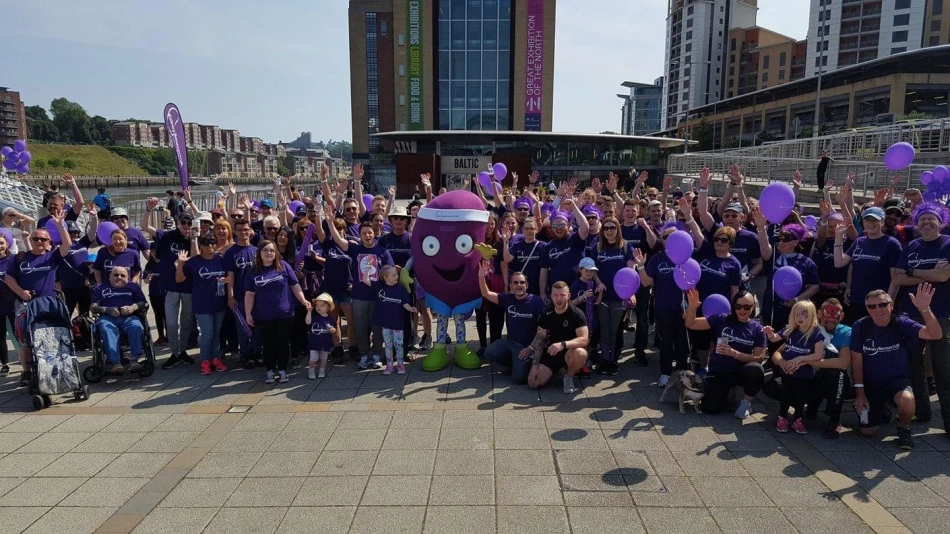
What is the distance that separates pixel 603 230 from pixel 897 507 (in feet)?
12.6

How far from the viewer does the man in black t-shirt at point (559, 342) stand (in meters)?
6.23

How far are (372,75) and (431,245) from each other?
5963cm

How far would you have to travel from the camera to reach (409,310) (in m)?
7.12

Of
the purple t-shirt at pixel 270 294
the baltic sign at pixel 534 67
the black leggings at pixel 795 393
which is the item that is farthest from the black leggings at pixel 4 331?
the baltic sign at pixel 534 67

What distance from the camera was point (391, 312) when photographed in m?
6.90

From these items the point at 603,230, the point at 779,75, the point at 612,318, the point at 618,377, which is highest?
the point at 779,75

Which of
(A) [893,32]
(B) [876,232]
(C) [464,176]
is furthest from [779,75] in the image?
(B) [876,232]

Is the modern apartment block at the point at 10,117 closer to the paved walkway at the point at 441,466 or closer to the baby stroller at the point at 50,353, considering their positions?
the baby stroller at the point at 50,353

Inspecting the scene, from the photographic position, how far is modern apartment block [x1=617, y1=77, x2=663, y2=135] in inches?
4461

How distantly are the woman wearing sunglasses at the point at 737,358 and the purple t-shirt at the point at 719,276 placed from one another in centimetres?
51

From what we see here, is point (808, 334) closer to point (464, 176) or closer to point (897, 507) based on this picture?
point (897, 507)

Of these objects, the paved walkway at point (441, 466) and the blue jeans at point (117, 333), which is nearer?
the paved walkway at point (441, 466)

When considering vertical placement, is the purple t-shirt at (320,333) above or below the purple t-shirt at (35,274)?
below

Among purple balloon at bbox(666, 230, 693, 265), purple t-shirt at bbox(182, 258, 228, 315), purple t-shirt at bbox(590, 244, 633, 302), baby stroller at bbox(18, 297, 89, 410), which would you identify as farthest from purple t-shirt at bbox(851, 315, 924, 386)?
baby stroller at bbox(18, 297, 89, 410)
